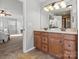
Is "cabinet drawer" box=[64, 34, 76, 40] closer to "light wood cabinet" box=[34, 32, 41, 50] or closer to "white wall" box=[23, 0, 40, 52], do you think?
"light wood cabinet" box=[34, 32, 41, 50]

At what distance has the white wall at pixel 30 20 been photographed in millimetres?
4551

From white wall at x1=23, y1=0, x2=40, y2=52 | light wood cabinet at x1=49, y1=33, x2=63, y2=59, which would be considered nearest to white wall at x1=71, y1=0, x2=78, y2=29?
light wood cabinet at x1=49, y1=33, x2=63, y2=59

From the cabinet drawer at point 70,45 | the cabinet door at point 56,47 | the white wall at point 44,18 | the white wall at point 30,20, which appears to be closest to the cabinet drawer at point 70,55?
the cabinet drawer at point 70,45

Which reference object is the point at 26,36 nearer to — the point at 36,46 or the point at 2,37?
the point at 36,46

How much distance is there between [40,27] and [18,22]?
8.20 m

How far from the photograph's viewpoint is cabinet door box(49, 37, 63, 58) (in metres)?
3.44

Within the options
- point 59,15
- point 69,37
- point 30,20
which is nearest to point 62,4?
point 59,15

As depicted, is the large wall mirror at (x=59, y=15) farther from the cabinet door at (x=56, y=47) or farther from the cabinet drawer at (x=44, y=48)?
the cabinet drawer at (x=44, y=48)

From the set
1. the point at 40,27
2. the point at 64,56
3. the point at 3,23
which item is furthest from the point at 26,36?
the point at 3,23

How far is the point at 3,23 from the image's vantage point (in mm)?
12062

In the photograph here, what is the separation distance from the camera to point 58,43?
11.6 ft

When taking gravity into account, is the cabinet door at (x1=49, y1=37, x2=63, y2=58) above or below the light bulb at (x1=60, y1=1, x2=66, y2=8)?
below

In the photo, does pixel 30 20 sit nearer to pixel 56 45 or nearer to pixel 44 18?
pixel 44 18

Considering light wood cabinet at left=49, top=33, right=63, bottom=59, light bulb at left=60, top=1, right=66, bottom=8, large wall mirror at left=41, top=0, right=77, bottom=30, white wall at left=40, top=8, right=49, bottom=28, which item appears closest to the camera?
light wood cabinet at left=49, top=33, right=63, bottom=59
